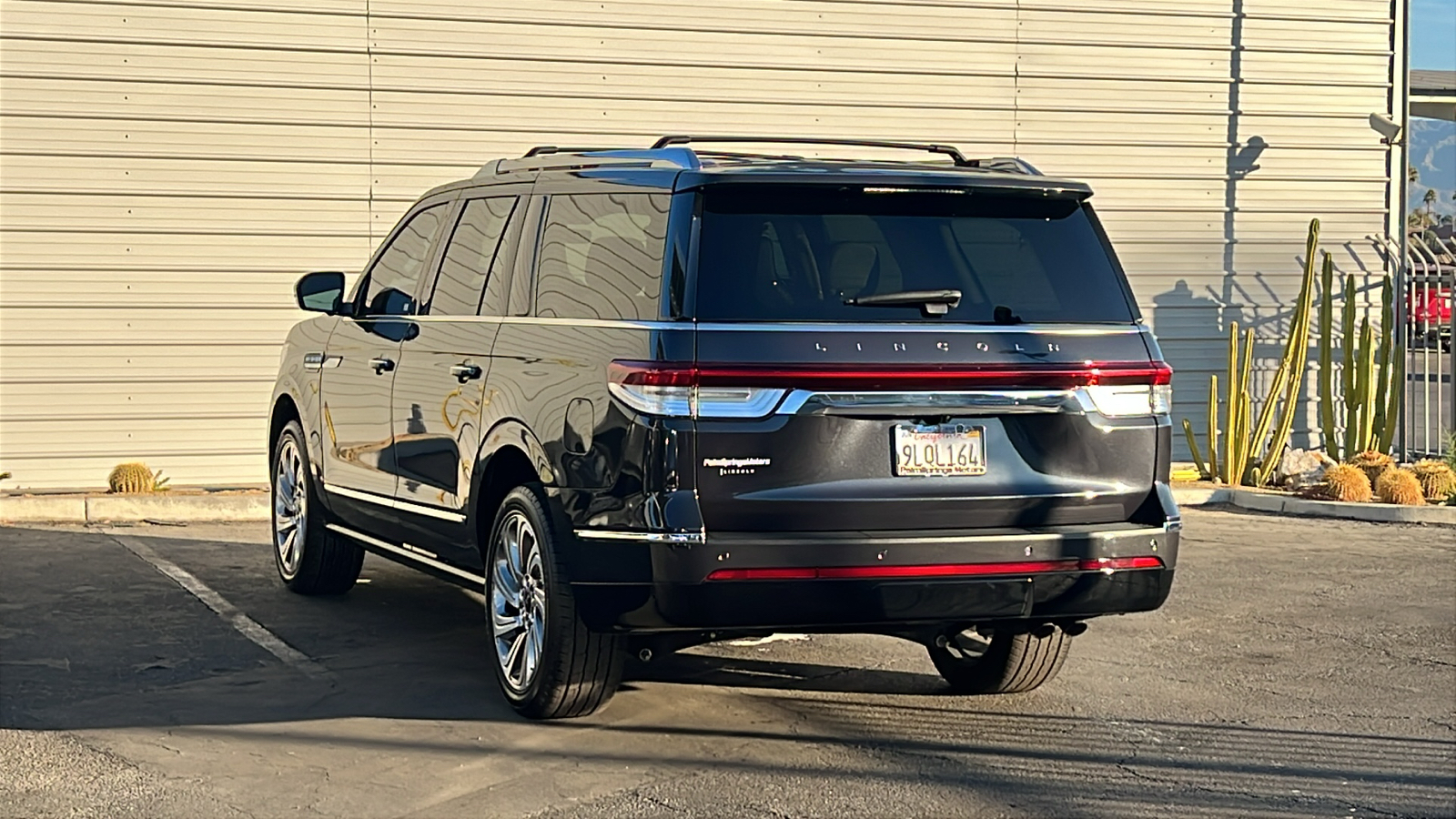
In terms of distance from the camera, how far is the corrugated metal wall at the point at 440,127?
13.7 m

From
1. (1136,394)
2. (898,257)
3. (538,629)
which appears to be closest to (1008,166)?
(898,257)

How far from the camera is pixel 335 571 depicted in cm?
918

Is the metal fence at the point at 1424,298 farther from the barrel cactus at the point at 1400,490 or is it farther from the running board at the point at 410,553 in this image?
the running board at the point at 410,553

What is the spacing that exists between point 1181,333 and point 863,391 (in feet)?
36.0

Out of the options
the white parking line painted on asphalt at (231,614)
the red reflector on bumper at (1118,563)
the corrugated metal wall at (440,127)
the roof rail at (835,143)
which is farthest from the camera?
the corrugated metal wall at (440,127)

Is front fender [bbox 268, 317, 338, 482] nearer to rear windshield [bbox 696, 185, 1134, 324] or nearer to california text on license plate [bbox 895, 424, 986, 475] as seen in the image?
rear windshield [bbox 696, 185, 1134, 324]

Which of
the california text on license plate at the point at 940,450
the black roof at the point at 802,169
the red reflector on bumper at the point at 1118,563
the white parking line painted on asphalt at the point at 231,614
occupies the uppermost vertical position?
the black roof at the point at 802,169

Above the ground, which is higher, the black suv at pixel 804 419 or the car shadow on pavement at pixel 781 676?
the black suv at pixel 804 419

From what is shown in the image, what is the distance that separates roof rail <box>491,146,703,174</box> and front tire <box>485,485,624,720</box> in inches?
47.5

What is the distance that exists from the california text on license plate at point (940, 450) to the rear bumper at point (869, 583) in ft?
0.68

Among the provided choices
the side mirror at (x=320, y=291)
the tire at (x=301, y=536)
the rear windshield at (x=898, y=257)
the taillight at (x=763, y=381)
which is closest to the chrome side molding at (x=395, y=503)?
the tire at (x=301, y=536)

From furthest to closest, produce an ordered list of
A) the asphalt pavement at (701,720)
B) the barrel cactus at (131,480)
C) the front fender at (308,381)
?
the barrel cactus at (131,480) < the front fender at (308,381) < the asphalt pavement at (701,720)

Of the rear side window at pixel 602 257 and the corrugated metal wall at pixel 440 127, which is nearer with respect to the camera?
the rear side window at pixel 602 257

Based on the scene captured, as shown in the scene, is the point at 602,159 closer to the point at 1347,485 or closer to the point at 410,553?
the point at 410,553
